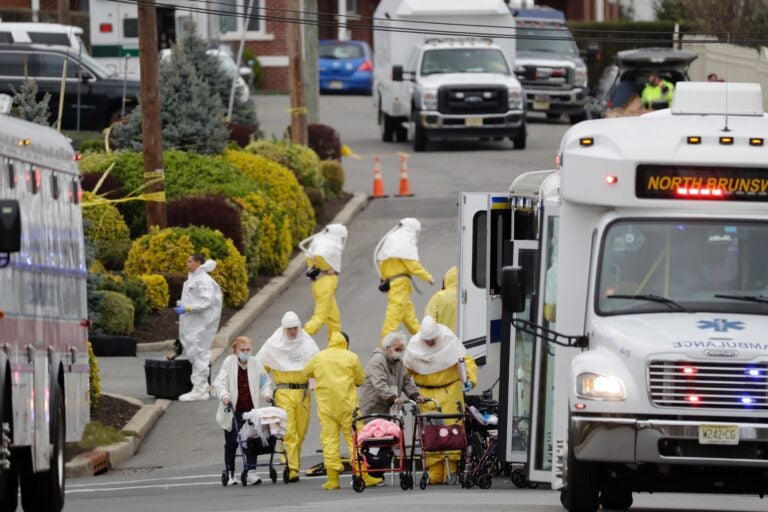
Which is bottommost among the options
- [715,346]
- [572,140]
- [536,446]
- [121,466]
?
[121,466]

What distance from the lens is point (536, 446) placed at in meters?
13.1

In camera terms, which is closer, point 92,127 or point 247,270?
point 247,270

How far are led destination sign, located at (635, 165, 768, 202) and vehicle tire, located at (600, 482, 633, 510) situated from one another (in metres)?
1.95

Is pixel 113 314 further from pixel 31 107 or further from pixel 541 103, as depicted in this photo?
pixel 541 103

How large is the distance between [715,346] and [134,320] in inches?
524

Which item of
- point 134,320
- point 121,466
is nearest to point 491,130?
point 134,320

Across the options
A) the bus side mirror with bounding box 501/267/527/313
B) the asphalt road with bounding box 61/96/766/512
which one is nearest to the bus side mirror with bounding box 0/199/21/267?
the bus side mirror with bounding box 501/267/527/313

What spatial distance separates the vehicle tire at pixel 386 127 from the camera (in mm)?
42062

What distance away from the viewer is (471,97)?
123ft

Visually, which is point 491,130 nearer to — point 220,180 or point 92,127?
point 92,127

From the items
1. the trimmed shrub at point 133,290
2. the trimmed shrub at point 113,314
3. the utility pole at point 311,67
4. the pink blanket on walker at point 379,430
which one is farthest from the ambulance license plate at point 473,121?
the pink blanket on walker at point 379,430

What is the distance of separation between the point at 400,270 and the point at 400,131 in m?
21.4

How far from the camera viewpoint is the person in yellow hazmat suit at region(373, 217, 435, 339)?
21156 mm

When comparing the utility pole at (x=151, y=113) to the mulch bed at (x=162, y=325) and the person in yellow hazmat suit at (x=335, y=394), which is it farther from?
the person in yellow hazmat suit at (x=335, y=394)
